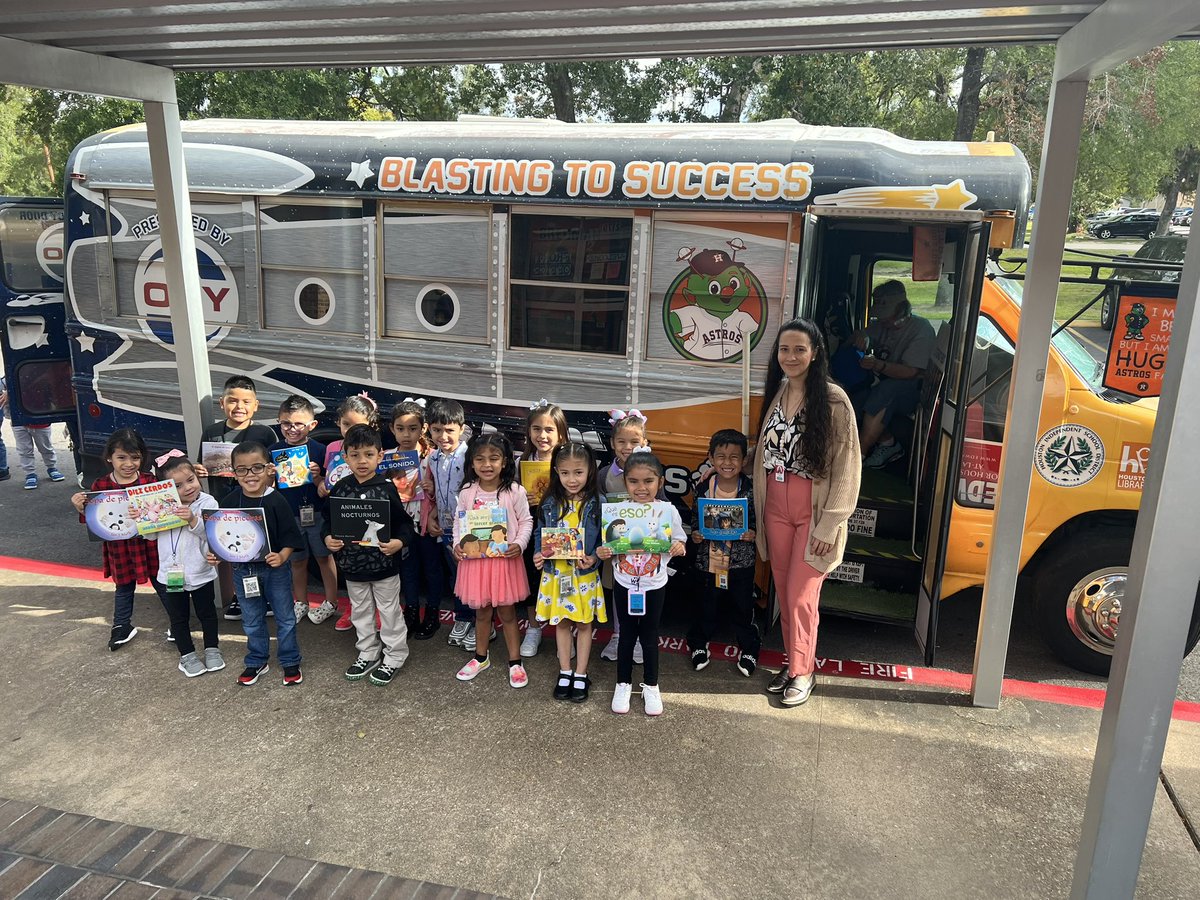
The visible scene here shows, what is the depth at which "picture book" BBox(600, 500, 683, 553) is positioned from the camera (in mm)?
4117

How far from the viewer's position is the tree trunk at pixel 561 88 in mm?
16547

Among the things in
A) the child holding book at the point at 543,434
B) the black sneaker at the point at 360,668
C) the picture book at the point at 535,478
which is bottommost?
the black sneaker at the point at 360,668

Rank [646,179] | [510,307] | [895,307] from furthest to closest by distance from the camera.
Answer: [895,307] < [510,307] < [646,179]

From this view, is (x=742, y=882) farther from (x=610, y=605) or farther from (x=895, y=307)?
(x=895, y=307)

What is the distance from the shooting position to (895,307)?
20.2 feet

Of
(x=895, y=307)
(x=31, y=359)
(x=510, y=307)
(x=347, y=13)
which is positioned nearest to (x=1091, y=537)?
(x=895, y=307)

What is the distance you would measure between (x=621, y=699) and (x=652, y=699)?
15 cm

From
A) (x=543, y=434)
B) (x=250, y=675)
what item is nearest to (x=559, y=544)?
(x=543, y=434)

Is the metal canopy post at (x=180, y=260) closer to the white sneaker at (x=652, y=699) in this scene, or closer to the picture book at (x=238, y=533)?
the picture book at (x=238, y=533)

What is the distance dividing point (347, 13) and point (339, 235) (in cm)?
194

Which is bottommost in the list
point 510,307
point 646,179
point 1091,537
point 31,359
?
point 1091,537

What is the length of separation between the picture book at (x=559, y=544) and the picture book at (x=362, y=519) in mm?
793

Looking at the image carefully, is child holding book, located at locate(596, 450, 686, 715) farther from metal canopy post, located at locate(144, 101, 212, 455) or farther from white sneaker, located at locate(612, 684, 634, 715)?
metal canopy post, located at locate(144, 101, 212, 455)

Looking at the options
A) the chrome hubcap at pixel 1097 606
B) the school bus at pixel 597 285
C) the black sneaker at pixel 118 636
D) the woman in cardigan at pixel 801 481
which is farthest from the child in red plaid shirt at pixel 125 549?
the chrome hubcap at pixel 1097 606
